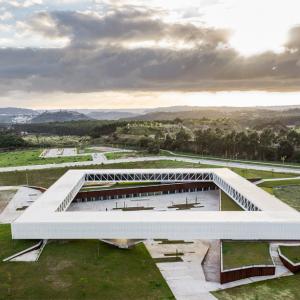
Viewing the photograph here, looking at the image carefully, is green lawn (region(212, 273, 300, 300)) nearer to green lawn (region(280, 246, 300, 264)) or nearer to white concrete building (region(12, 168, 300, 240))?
green lawn (region(280, 246, 300, 264))

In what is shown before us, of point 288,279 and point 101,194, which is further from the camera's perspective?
point 101,194

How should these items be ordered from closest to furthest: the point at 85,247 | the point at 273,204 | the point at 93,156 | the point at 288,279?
the point at 288,279, the point at 85,247, the point at 273,204, the point at 93,156

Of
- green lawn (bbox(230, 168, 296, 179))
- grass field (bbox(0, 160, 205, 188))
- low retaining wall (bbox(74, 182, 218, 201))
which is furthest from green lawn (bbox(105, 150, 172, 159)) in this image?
low retaining wall (bbox(74, 182, 218, 201))

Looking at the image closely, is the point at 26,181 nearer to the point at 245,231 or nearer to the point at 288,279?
the point at 245,231

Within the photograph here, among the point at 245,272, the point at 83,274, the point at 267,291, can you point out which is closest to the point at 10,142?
the point at 83,274

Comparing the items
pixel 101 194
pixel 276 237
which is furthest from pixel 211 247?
pixel 101 194

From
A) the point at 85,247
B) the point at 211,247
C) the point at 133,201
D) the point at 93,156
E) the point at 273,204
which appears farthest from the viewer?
the point at 93,156

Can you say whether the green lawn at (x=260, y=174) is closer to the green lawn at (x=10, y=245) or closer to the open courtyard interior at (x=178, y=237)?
the open courtyard interior at (x=178, y=237)
